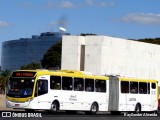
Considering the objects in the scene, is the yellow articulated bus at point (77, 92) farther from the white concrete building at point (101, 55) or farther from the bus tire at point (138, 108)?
the white concrete building at point (101, 55)

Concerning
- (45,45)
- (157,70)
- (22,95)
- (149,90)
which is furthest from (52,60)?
(45,45)

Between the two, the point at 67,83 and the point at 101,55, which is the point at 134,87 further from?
the point at 101,55

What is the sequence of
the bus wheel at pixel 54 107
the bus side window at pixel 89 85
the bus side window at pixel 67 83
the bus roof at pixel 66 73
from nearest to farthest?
the bus roof at pixel 66 73 < the bus wheel at pixel 54 107 < the bus side window at pixel 67 83 < the bus side window at pixel 89 85

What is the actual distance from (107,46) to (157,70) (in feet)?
33.6

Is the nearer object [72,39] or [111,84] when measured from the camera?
[111,84]

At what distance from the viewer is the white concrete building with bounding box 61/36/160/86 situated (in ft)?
195

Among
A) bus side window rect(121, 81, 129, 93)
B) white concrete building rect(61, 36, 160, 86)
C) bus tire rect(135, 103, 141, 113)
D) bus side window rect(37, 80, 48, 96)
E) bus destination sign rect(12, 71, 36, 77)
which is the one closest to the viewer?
bus destination sign rect(12, 71, 36, 77)

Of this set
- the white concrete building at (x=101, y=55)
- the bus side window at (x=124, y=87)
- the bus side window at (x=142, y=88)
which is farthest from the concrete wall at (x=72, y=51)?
the bus side window at (x=124, y=87)

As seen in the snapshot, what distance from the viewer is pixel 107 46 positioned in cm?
5975

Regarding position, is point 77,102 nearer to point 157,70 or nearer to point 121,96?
point 121,96

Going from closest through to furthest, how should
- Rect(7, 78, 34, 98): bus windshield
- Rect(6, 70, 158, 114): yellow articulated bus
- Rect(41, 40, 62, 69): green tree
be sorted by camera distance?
Rect(7, 78, 34, 98): bus windshield, Rect(6, 70, 158, 114): yellow articulated bus, Rect(41, 40, 62, 69): green tree

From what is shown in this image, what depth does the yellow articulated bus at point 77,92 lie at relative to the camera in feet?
104

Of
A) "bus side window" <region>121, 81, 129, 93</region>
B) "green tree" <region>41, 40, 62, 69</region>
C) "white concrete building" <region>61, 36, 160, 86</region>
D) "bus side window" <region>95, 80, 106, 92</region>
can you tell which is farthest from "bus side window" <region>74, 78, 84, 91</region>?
"green tree" <region>41, 40, 62, 69</region>

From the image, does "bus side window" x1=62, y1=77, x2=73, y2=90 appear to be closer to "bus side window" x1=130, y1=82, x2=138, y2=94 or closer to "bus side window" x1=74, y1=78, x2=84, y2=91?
"bus side window" x1=74, y1=78, x2=84, y2=91
